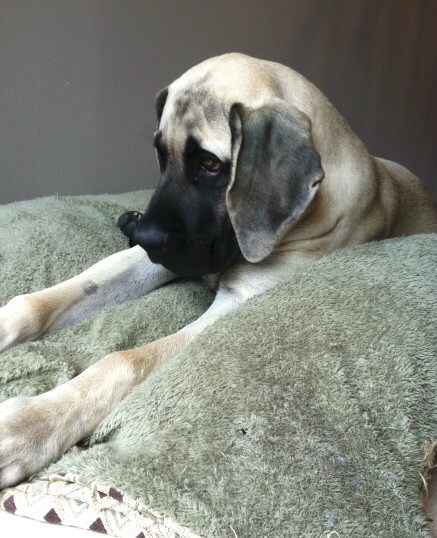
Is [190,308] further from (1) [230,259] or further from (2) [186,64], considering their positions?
(2) [186,64]

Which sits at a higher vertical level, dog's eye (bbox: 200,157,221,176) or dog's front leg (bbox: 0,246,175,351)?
dog's eye (bbox: 200,157,221,176)

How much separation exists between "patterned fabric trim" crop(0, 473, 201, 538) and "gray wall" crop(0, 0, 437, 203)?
225 centimetres

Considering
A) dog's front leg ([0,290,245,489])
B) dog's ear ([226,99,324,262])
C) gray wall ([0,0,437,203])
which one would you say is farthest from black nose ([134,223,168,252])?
gray wall ([0,0,437,203])

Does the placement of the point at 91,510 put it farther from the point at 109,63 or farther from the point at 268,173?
the point at 109,63

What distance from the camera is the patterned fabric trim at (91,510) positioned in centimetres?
110

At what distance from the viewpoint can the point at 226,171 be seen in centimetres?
176

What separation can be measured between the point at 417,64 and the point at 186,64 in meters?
2.40

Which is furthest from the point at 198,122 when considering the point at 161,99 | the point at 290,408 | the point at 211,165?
the point at 290,408

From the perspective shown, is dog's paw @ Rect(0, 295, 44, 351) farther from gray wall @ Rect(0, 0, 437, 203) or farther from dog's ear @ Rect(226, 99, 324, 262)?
gray wall @ Rect(0, 0, 437, 203)

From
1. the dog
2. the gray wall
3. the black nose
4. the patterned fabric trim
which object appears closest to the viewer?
the patterned fabric trim

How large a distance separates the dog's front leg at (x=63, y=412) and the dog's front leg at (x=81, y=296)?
34cm

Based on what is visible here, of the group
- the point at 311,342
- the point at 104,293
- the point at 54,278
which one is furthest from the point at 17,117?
the point at 311,342

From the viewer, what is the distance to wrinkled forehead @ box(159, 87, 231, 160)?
1.76 metres

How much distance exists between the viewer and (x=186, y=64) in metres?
3.47
